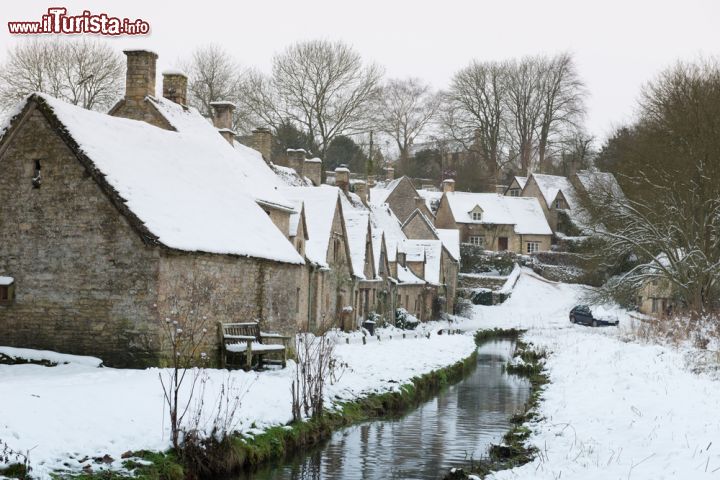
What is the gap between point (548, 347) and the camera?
1224 inches

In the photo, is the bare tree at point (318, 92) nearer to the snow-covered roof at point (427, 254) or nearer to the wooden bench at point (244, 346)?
the snow-covered roof at point (427, 254)

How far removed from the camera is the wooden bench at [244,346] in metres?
18.2

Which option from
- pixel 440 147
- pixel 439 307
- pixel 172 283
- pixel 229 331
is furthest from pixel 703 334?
pixel 440 147

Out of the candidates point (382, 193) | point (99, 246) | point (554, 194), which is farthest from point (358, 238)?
point (554, 194)

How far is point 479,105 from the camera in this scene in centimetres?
8431

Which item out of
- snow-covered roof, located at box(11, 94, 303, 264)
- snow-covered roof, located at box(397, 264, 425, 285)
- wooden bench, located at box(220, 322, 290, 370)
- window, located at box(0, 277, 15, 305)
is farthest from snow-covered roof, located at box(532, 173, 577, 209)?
window, located at box(0, 277, 15, 305)

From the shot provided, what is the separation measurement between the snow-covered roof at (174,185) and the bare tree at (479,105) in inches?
2465

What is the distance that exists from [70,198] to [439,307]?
4051 cm

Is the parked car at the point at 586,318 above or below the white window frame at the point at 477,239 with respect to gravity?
below

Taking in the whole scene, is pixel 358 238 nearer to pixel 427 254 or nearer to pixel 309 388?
pixel 427 254

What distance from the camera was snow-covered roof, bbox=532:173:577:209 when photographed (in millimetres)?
77250

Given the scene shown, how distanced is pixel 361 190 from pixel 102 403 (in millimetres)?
41874

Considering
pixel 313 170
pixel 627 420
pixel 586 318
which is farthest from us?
pixel 586 318

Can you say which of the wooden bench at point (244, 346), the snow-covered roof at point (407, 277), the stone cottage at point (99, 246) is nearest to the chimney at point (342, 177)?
the snow-covered roof at point (407, 277)
